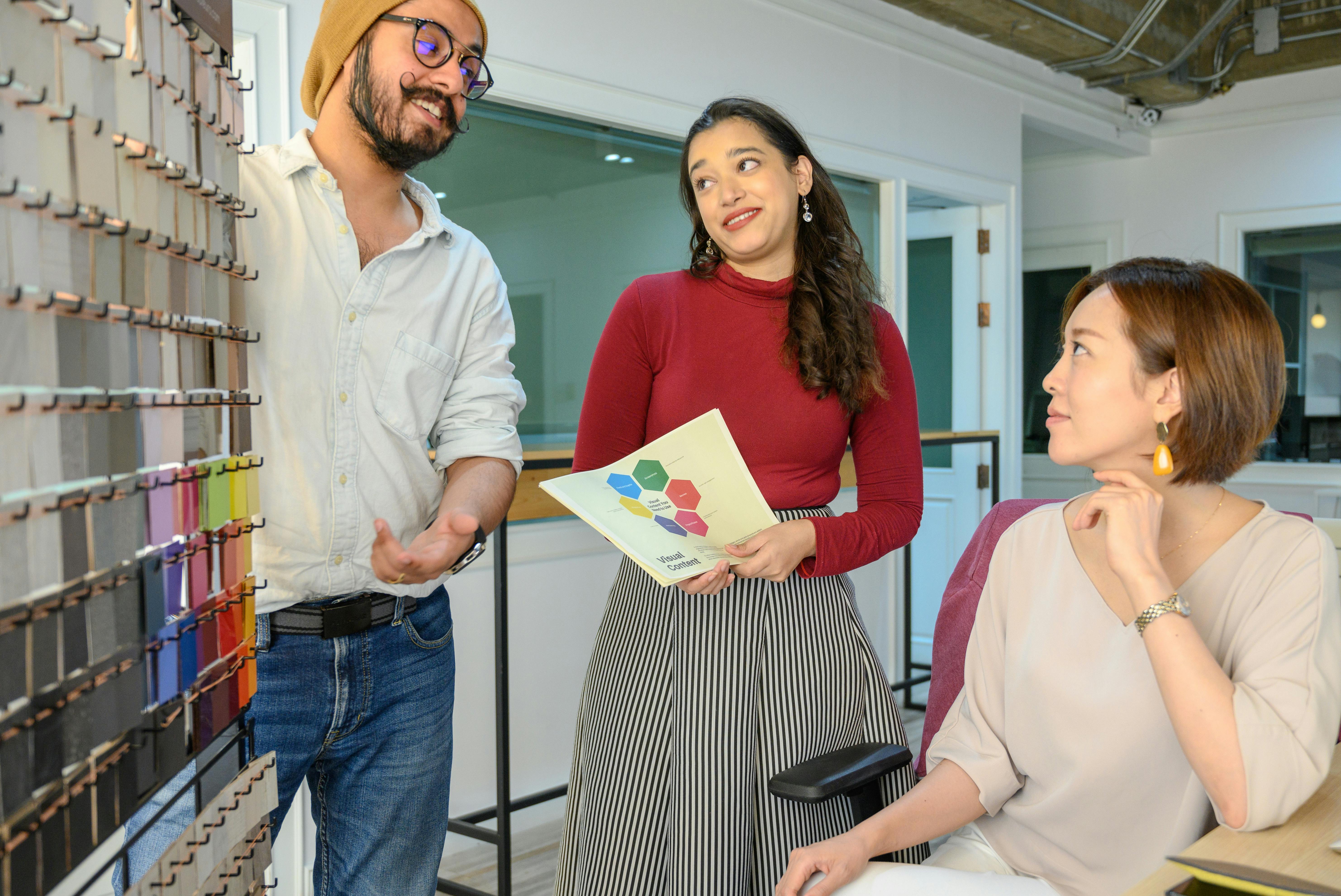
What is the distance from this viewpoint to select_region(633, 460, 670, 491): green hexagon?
1.41m

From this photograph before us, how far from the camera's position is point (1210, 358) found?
1.19 m

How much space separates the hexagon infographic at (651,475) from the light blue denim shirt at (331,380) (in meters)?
0.20

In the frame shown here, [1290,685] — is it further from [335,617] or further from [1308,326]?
[1308,326]

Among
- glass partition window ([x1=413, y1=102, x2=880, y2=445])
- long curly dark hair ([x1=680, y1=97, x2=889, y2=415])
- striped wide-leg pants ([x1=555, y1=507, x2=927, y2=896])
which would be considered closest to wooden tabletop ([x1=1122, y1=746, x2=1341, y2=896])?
striped wide-leg pants ([x1=555, y1=507, x2=927, y2=896])

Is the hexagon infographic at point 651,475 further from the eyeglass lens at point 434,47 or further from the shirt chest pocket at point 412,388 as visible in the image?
the eyeglass lens at point 434,47

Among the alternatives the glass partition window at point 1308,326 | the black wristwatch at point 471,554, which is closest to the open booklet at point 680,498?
the black wristwatch at point 471,554

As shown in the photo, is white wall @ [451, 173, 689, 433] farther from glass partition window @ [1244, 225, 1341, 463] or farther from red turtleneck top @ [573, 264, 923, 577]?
glass partition window @ [1244, 225, 1341, 463]

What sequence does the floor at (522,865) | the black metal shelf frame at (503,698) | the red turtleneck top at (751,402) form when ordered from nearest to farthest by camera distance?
the red turtleneck top at (751,402)
the black metal shelf frame at (503,698)
the floor at (522,865)

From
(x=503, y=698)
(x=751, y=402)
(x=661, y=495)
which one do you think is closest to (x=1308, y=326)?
(x=503, y=698)

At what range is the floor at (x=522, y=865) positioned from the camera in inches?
109

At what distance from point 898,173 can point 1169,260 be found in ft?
10.9

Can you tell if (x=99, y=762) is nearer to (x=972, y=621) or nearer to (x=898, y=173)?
(x=972, y=621)

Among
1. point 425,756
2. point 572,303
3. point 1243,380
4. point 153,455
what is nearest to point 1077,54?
point 572,303

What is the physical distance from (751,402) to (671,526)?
28 cm
